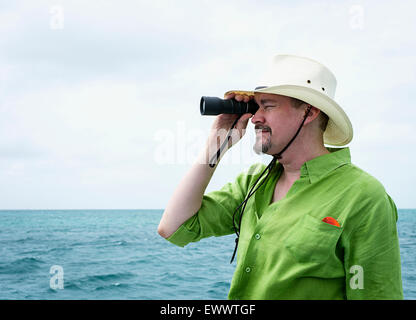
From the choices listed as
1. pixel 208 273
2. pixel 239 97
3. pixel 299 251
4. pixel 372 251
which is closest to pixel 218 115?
pixel 239 97

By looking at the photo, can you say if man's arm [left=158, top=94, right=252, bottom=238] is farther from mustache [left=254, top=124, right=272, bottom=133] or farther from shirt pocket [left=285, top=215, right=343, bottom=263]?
shirt pocket [left=285, top=215, right=343, bottom=263]

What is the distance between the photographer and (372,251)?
1.49m

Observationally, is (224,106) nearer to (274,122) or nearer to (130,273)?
(274,122)

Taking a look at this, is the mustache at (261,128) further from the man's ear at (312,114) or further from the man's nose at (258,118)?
the man's ear at (312,114)

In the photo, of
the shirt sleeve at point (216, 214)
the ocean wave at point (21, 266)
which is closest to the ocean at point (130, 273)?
the ocean wave at point (21, 266)

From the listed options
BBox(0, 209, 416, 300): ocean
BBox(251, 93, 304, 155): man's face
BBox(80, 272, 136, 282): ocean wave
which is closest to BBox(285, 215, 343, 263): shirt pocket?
BBox(251, 93, 304, 155): man's face

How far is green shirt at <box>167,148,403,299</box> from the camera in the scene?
4.91 feet

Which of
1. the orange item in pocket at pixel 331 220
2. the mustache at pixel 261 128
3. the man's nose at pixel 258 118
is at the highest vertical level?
the man's nose at pixel 258 118

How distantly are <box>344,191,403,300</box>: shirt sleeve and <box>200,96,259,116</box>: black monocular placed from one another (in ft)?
2.21

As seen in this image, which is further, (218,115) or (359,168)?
(218,115)

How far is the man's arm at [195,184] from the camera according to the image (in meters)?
1.87

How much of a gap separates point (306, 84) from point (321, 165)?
35cm
